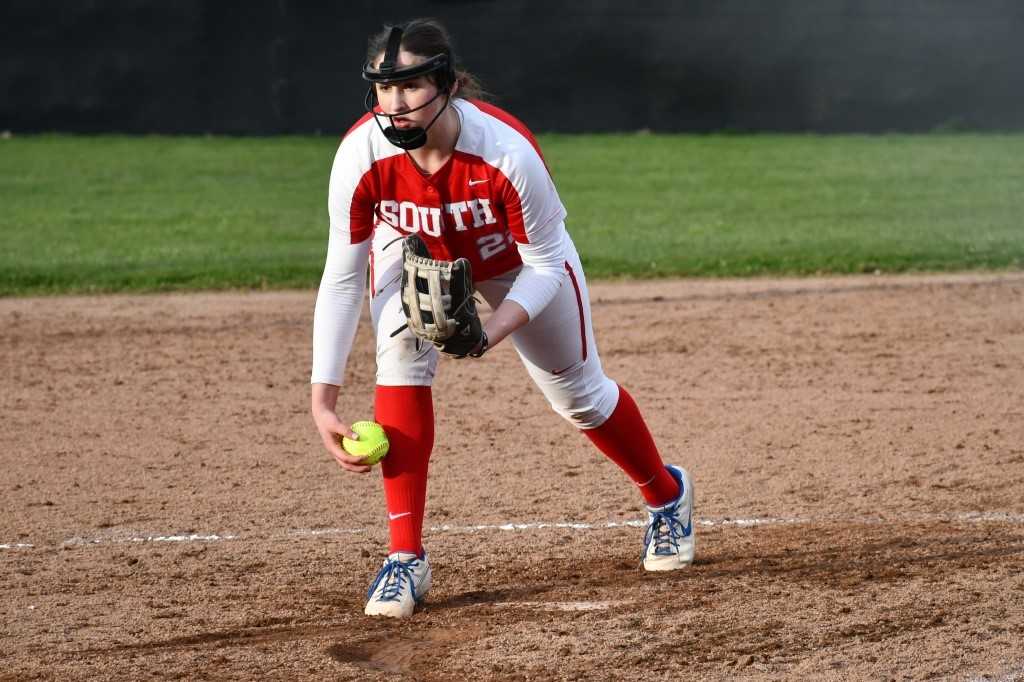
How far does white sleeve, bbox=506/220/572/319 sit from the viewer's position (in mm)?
3541

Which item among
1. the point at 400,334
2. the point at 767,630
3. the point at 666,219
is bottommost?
the point at 666,219

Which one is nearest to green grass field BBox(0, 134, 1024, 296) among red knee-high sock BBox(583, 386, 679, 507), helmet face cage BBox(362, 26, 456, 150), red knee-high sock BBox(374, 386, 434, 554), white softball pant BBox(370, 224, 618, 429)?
red knee-high sock BBox(583, 386, 679, 507)

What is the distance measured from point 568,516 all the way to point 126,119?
16565mm

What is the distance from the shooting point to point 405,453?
374 centimetres

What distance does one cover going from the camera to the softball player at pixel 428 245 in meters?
3.46

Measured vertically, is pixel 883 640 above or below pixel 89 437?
above

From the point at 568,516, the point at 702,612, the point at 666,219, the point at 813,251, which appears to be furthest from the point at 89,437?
the point at 666,219

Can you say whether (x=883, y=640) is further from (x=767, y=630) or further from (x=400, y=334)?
(x=400, y=334)

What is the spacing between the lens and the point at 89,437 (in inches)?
228

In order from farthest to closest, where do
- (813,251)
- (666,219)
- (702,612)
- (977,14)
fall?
(977,14), (666,219), (813,251), (702,612)

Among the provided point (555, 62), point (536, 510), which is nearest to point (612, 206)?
point (555, 62)

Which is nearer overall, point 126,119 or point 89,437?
point 89,437

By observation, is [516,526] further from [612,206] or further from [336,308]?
[612,206]

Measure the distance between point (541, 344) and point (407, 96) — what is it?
2.68 ft
